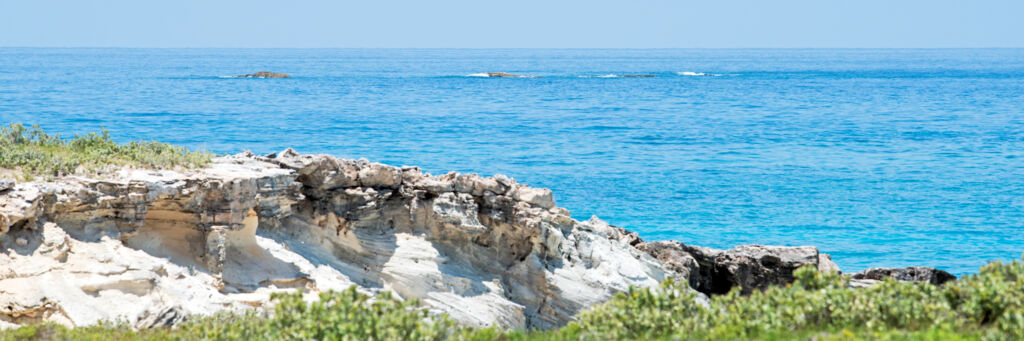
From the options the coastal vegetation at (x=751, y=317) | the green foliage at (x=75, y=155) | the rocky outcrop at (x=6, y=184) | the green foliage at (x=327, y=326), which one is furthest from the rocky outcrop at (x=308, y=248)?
the coastal vegetation at (x=751, y=317)

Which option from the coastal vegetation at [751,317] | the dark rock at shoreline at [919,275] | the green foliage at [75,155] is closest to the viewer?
the coastal vegetation at [751,317]

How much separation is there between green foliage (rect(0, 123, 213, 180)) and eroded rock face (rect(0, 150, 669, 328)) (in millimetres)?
540

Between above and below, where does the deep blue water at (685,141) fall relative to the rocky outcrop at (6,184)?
below

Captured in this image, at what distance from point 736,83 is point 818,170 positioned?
281ft

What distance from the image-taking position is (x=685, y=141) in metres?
63.9

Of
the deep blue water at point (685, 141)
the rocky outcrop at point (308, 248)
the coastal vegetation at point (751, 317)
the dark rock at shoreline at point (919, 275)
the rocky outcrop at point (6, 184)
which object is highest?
the rocky outcrop at point (6, 184)

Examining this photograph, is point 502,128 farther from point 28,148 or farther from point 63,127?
point 28,148

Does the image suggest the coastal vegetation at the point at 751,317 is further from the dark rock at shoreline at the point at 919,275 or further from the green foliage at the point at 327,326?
the dark rock at shoreline at the point at 919,275

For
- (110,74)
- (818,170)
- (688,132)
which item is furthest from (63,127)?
(110,74)

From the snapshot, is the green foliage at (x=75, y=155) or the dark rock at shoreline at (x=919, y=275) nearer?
the green foliage at (x=75, y=155)

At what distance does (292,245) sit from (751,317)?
10.8 meters

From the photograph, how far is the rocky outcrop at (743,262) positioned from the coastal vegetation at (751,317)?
33.3 ft

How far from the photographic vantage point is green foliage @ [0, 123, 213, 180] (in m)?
18.6

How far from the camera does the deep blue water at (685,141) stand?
38.6m
